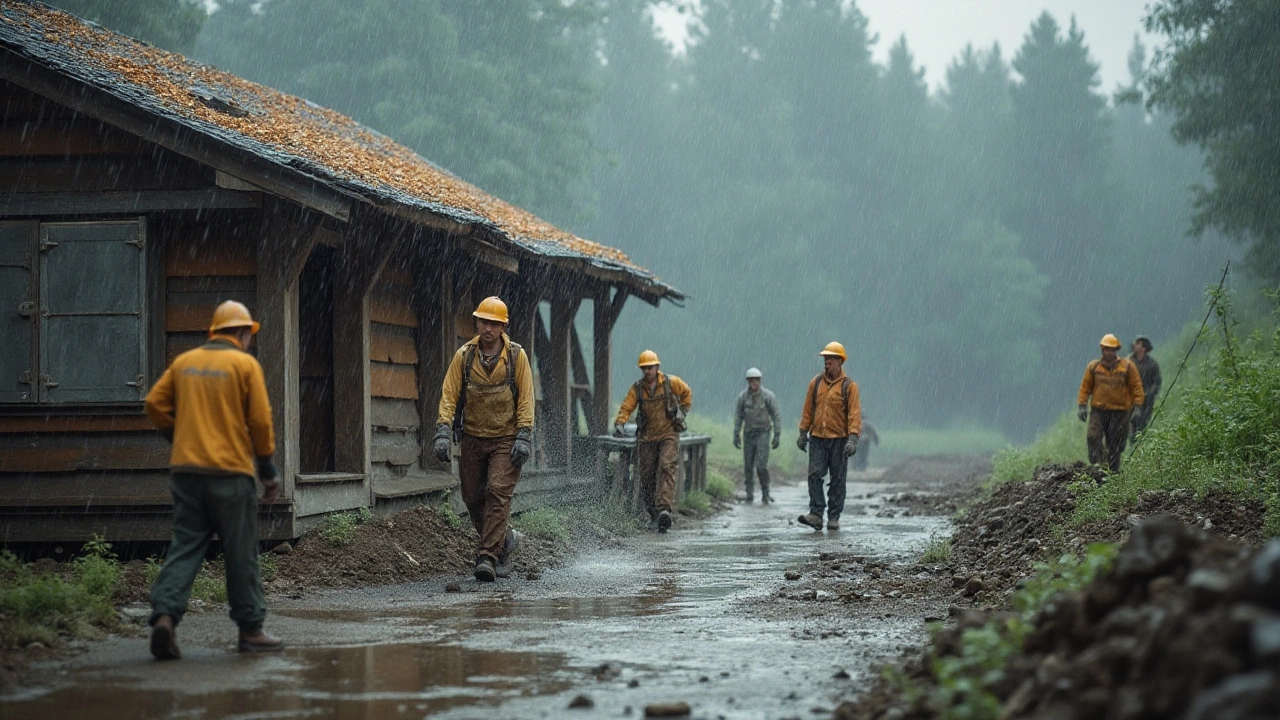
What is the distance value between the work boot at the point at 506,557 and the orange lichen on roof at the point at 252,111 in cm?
309

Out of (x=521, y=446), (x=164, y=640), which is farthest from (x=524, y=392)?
(x=164, y=640)

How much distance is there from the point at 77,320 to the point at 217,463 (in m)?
4.31

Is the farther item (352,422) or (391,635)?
(352,422)

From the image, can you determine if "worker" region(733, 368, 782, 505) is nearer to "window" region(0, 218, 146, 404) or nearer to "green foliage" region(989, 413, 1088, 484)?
"green foliage" region(989, 413, 1088, 484)

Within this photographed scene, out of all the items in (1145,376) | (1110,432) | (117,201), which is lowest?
(1110,432)

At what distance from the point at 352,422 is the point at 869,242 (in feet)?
207

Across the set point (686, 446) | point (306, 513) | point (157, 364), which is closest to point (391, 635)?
point (306, 513)

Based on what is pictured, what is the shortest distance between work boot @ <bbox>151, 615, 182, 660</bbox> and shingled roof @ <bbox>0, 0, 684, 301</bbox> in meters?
4.13

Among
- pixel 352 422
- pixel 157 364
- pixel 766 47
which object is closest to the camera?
pixel 157 364

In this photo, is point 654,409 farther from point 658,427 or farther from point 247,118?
point 247,118

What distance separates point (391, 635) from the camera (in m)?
7.71

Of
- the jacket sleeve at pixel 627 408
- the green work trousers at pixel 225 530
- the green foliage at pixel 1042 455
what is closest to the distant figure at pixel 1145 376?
the green foliage at pixel 1042 455

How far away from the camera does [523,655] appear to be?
6.95 m

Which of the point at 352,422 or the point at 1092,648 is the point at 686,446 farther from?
the point at 1092,648
